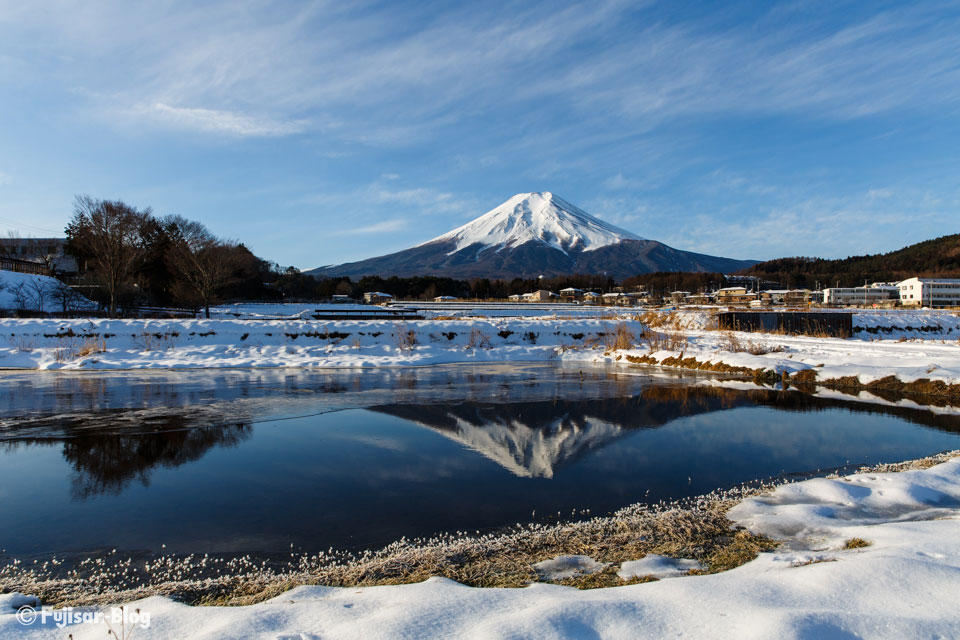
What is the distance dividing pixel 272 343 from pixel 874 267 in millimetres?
164337

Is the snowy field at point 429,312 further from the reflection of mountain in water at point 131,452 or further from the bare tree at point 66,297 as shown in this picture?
the reflection of mountain in water at point 131,452

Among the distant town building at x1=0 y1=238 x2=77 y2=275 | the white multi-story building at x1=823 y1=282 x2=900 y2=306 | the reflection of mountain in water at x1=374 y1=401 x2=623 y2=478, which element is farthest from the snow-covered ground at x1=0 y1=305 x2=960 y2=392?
the white multi-story building at x1=823 y1=282 x2=900 y2=306

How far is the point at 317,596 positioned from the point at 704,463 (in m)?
4.91

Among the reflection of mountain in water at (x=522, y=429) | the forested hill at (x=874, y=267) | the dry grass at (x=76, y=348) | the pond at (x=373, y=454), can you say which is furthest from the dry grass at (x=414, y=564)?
the forested hill at (x=874, y=267)

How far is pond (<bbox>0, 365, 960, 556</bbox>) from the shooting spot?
4.71m

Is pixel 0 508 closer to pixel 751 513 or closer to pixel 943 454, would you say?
pixel 751 513

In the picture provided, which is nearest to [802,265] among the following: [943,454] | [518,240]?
[518,240]

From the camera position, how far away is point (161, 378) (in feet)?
49.1

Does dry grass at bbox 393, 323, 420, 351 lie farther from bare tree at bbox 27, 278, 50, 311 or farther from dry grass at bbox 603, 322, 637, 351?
bare tree at bbox 27, 278, 50, 311

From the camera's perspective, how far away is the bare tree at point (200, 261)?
3772cm

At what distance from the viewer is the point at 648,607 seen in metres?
2.85

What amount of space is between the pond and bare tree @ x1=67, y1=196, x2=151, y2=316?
22.6m

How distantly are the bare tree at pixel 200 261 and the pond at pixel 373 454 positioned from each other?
26.5 metres

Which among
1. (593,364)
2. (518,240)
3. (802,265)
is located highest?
(518,240)
